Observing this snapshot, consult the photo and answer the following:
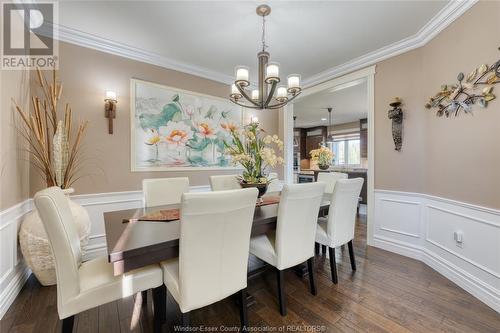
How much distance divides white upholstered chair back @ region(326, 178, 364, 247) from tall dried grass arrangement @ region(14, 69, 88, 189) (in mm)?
2675

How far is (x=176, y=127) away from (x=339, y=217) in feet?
8.18

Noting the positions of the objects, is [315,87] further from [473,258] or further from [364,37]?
[473,258]

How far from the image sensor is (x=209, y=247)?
4.05 ft

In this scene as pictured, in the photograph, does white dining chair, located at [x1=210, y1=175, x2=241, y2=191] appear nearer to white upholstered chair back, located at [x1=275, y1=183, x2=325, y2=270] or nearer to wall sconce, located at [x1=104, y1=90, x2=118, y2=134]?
white upholstered chair back, located at [x1=275, y1=183, x2=325, y2=270]

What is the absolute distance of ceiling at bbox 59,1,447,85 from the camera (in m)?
2.07

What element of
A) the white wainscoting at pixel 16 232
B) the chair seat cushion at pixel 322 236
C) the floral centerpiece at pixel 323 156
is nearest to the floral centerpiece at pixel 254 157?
the chair seat cushion at pixel 322 236

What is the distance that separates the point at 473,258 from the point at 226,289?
2.24 meters

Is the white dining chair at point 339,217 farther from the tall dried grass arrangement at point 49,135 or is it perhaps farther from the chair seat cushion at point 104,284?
the tall dried grass arrangement at point 49,135

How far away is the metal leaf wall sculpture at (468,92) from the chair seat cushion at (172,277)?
2801 millimetres

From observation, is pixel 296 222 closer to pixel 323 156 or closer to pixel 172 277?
pixel 172 277

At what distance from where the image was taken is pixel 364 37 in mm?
2598

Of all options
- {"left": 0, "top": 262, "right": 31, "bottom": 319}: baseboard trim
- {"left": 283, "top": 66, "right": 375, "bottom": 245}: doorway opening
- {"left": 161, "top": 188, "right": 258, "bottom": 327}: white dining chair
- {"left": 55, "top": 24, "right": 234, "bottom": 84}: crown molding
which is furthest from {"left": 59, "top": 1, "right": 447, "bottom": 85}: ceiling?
{"left": 0, "top": 262, "right": 31, "bottom": 319}: baseboard trim

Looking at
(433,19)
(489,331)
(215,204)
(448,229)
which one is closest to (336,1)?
(433,19)
